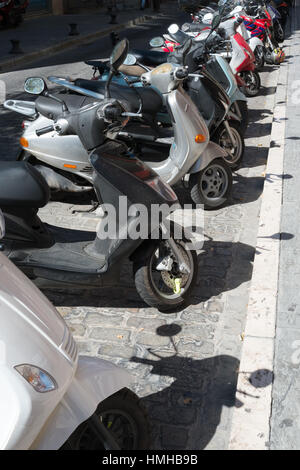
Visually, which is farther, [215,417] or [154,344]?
[154,344]

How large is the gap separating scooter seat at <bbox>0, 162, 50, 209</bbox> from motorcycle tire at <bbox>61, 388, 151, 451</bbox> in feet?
5.37

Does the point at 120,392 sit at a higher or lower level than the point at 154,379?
higher

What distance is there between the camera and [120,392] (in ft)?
8.68

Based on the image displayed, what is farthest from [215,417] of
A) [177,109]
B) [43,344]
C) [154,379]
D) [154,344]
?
[177,109]

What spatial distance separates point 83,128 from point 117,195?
0.48 m

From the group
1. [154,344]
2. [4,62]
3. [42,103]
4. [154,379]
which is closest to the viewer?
[154,379]

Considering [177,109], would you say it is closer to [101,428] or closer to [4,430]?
[101,428]

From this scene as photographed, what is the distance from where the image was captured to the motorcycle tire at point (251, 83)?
410 inches

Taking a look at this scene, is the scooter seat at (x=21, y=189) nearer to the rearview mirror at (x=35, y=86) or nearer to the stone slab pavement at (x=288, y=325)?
the rearview mirror at (x=35, y=86)

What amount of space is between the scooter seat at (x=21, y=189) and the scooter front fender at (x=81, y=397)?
5.07 feet

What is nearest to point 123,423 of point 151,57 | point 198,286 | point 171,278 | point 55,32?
point 171,278

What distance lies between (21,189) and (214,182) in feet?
8.14

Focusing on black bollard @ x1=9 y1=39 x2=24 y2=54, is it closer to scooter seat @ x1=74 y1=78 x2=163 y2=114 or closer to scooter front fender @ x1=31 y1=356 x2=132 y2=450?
scooter seat @ x1=74 y1=78 x2=163 y2=114

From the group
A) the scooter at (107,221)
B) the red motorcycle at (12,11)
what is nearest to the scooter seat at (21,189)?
the scooter at (107,221)
